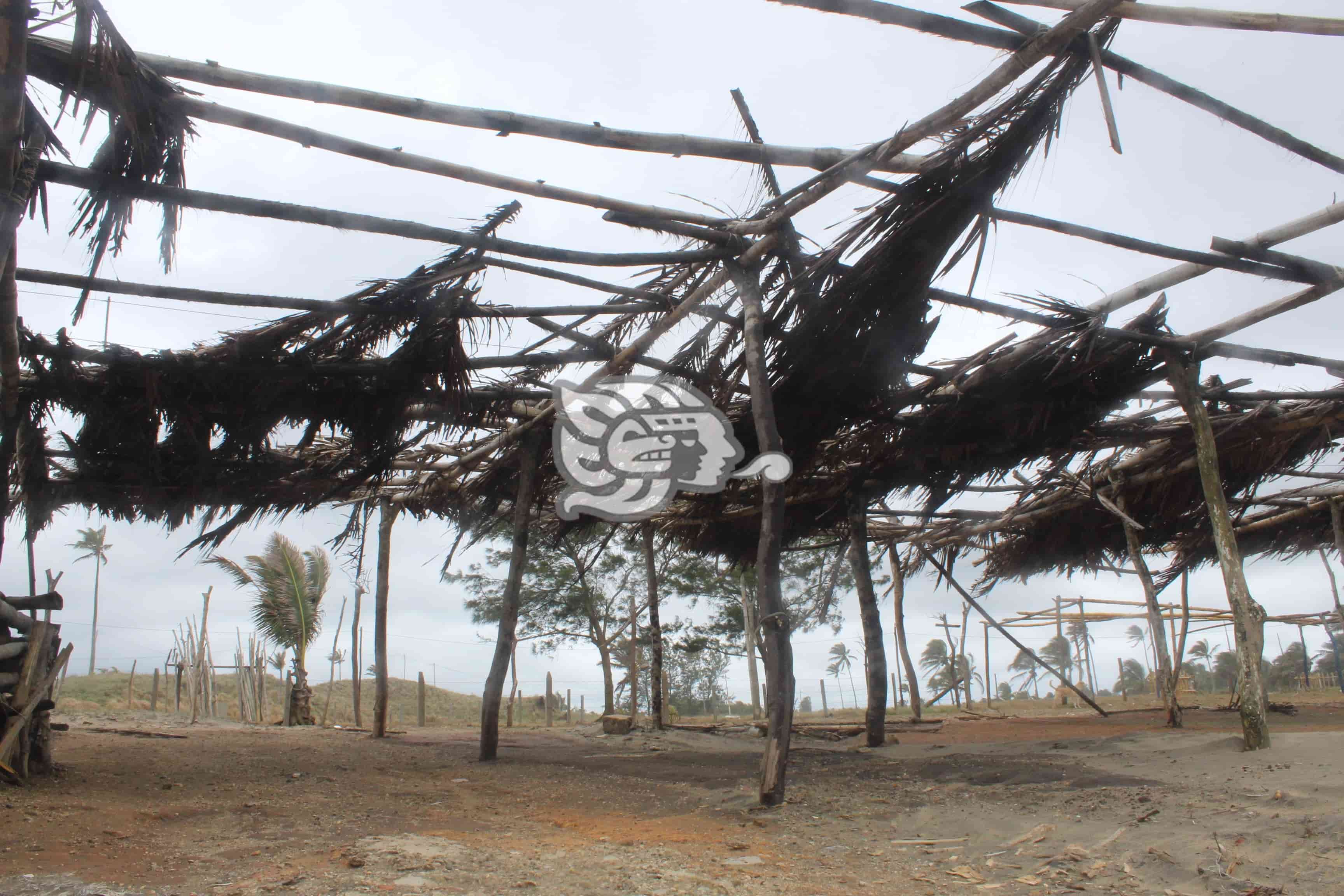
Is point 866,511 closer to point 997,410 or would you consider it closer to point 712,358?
point 997,410

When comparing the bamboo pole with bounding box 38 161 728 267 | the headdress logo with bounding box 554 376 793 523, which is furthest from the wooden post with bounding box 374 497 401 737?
the bamboo pole with bounding box 38 161 728 267

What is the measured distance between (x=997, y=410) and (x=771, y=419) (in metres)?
2.34

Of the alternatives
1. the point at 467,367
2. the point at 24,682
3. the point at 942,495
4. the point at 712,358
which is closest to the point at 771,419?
the point at 712,358

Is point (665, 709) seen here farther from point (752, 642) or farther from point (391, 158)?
point (391, 158)

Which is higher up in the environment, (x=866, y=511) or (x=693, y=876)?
(x=866, y=511)

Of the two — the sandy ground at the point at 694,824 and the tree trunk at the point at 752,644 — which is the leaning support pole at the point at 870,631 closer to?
the sandy ground at the point at 694,824

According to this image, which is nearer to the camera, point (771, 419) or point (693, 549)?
point (771, 419)

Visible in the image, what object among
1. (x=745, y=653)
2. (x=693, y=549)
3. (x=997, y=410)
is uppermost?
(x=997, y=410)

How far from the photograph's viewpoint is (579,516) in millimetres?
7992

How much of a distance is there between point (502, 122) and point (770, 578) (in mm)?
2607

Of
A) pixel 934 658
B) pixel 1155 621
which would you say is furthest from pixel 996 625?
pixel 934 658

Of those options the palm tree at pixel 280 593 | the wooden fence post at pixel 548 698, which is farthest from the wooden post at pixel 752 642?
the palm tree at pixel 280 593

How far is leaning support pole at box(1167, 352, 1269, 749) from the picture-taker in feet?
17.0

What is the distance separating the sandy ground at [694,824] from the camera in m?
2.87
